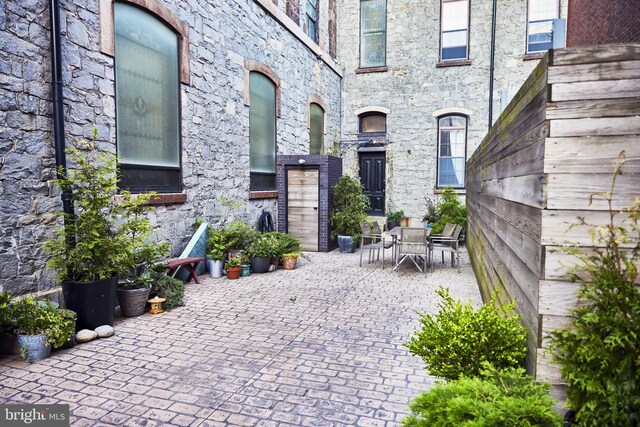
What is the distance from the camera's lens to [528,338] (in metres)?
2.63

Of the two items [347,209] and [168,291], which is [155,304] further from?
[347,209]

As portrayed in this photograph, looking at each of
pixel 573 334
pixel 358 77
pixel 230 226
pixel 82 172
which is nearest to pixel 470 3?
pixel 358 77

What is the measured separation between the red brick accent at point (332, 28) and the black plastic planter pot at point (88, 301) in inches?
471

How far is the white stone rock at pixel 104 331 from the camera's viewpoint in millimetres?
4547

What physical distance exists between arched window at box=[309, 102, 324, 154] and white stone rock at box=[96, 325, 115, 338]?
30.2 ft

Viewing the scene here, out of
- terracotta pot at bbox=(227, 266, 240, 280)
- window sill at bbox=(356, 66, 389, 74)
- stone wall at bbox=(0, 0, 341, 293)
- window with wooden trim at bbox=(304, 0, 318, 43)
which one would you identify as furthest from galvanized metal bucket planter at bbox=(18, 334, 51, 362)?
window sill at bbox=(356, 66, 389, 74)

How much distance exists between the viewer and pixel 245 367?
3.80 metres

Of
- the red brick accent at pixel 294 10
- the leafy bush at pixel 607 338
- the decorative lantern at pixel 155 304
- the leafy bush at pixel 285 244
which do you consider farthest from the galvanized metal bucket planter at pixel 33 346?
the red brick accent at pixel 294 10

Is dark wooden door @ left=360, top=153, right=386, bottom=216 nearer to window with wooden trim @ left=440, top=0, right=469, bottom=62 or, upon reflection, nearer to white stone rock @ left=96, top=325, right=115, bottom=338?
window with wooden trim @ left=440, top=0, right=469, bottom=62

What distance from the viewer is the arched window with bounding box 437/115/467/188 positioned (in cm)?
1426

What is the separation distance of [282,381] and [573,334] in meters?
2.22

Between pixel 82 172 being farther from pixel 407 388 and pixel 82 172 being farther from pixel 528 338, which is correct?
pixel 528 338

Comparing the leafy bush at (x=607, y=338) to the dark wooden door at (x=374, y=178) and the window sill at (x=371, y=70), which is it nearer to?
the dark wooden door at (x=374, y=178)

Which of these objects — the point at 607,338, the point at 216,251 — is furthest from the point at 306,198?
the point at 607,338
